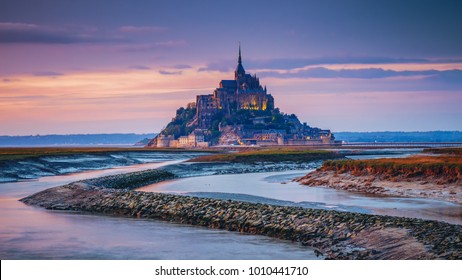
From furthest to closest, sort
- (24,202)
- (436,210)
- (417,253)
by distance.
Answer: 1. (24,202)
2. (436,210)
3. (417,253)

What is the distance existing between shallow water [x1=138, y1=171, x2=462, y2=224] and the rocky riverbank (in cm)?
519

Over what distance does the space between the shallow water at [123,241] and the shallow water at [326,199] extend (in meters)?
7.85

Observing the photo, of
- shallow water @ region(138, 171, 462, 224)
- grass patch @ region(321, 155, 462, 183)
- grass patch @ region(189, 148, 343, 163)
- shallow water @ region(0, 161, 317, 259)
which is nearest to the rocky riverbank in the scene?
shallow water @ region(0, 161, 317, 259)

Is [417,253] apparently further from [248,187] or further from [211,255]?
[248,187]

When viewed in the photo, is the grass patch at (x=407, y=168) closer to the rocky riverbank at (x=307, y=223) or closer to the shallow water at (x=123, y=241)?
the rocky riverbank at (x=307, y=223)

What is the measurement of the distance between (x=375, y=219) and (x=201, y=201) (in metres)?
9.82

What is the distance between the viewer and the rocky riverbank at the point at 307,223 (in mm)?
17688

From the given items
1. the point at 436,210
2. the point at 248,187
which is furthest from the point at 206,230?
the point at 248,187

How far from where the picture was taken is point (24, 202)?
35.7 metres

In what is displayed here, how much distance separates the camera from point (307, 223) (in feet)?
73.3

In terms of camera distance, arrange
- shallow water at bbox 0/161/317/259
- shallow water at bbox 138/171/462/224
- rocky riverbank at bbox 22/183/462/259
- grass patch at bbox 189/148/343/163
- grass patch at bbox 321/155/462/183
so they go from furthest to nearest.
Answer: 1. grass patch at bbox 189/148/343/163
2. grass patch at bbox 321/155/462/183
3. shallow water at bbox 138/171/462/224
4. shallow water at bbox 0/161/317/259
5. rocky riverbank at bbox 22/183/462/259

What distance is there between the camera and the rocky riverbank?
17688 millimetres

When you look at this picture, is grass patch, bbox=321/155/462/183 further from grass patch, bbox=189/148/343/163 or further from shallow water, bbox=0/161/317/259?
grass patch, bbox=189/148/343/163

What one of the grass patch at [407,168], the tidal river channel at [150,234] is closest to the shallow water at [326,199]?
the tidal river channel at [150,234]
